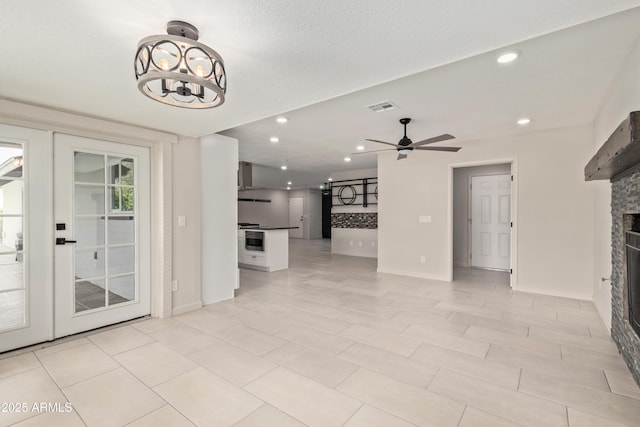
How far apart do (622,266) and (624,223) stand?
366 mm

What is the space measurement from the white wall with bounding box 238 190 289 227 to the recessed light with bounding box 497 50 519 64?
10.3 metres

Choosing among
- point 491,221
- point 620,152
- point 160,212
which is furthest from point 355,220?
point 620,152

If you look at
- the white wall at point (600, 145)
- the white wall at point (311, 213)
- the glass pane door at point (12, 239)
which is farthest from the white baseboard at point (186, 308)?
the white wall at point (311, 213)

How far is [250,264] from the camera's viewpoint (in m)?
6.64

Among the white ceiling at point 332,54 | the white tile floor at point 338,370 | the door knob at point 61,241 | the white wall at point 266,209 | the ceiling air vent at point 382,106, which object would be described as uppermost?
the ceiling air vent at point 382,106

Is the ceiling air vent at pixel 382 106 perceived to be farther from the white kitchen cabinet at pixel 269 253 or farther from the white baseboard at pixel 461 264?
the white baseboard at pixel 461 264

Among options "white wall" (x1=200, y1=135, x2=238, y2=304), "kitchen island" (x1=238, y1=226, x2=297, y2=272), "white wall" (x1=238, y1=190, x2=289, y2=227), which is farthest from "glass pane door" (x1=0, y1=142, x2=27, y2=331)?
"white wall" (x1=238, y1=190, x2=289, y2=227)

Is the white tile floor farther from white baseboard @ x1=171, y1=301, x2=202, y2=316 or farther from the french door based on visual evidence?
the french door

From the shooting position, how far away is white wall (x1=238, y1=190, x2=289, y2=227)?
12103 mm

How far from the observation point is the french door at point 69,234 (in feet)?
8.59

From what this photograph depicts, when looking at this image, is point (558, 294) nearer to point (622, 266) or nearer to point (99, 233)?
Result: point (622, 266)

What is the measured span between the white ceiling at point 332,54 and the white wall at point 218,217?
552mm

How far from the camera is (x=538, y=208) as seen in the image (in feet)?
14.7

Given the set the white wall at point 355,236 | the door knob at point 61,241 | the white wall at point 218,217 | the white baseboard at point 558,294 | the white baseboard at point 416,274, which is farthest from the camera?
the white wall at point 355,236
